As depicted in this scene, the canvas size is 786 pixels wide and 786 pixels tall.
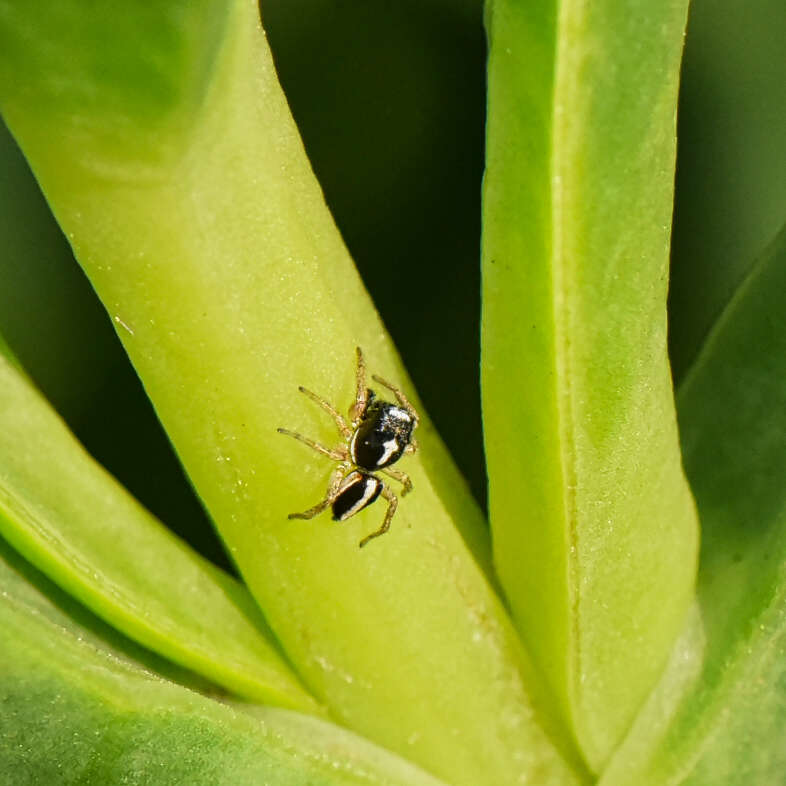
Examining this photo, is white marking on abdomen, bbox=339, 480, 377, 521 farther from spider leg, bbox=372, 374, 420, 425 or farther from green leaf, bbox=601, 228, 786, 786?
green leaf, bbox=601, 228, 786, 786

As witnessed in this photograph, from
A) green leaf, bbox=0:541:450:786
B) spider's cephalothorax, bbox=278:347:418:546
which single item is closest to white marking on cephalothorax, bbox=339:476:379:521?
spider's cephalothorax, bbox=278:347:418:546

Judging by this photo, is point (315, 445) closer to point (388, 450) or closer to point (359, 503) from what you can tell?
point (359, 503)

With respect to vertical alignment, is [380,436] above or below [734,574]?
above

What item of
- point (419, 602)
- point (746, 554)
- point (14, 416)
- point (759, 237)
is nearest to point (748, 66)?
point (759, 237)

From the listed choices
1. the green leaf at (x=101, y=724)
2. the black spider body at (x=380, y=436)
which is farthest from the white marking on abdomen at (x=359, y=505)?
the green leaf at (x=101, y=724)

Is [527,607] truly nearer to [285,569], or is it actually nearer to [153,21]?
[285,569]

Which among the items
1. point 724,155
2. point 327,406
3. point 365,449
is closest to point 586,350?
point 327,406

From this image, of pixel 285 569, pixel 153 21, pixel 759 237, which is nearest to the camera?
pixel 153 21
